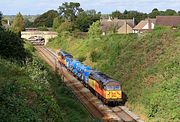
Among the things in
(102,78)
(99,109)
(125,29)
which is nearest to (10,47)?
(102,78)

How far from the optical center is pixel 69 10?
415 ft

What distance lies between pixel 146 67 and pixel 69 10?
87.0m

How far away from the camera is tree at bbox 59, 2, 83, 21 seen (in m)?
127

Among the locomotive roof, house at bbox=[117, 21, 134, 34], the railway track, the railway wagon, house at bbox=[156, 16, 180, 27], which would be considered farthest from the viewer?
house at bbox=[117, 21, 134, 34]

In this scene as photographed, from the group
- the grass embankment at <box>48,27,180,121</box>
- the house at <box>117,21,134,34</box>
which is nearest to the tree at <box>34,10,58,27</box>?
the house at <box>117,21,134,34</box>

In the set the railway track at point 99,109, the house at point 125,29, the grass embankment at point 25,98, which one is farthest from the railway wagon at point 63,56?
the house at point 125,29

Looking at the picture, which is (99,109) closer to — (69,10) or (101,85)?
(101,85)

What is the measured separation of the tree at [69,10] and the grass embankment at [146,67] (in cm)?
6226

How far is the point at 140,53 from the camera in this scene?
47250 mm

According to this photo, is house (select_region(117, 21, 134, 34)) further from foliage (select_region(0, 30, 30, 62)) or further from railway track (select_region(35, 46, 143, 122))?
foliage (select_region(0, 30, 30, 62))

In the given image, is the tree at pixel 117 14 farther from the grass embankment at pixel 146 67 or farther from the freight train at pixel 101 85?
the freight train at pixel 101 85

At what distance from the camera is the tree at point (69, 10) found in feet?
415

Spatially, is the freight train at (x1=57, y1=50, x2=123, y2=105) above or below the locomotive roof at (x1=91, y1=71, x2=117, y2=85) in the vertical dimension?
below

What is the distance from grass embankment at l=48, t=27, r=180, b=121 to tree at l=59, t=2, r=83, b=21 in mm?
62258
